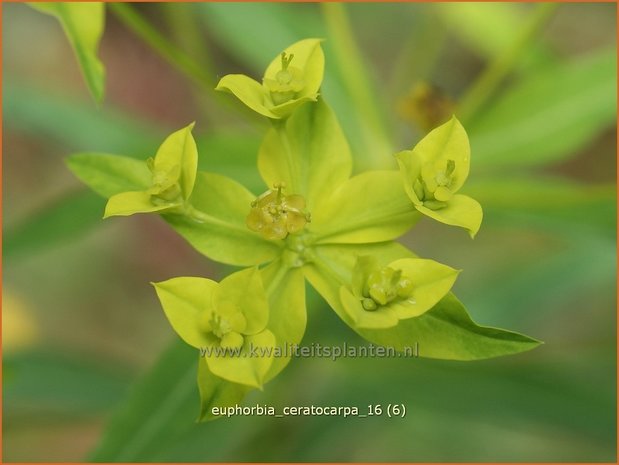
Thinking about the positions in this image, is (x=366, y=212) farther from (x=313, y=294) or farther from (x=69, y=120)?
(x=69, y=120)

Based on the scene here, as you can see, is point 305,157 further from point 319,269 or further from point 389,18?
point 389,18

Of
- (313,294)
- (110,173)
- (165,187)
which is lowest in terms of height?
(165,187)

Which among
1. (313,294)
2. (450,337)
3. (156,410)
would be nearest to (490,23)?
(313,294)

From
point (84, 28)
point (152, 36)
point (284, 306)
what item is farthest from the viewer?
point (152, 36)

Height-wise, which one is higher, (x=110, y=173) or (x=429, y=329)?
(x=110, y=173)

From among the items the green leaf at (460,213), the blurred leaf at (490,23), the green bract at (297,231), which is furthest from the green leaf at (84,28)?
the blurred leaf at (490,23)

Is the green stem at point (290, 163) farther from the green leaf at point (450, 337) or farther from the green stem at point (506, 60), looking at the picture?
the green stem at point (506, 60)

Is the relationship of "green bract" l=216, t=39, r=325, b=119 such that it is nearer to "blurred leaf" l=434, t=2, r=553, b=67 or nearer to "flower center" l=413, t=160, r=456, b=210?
"flower center" l=413, t=160, r=456, b=210
